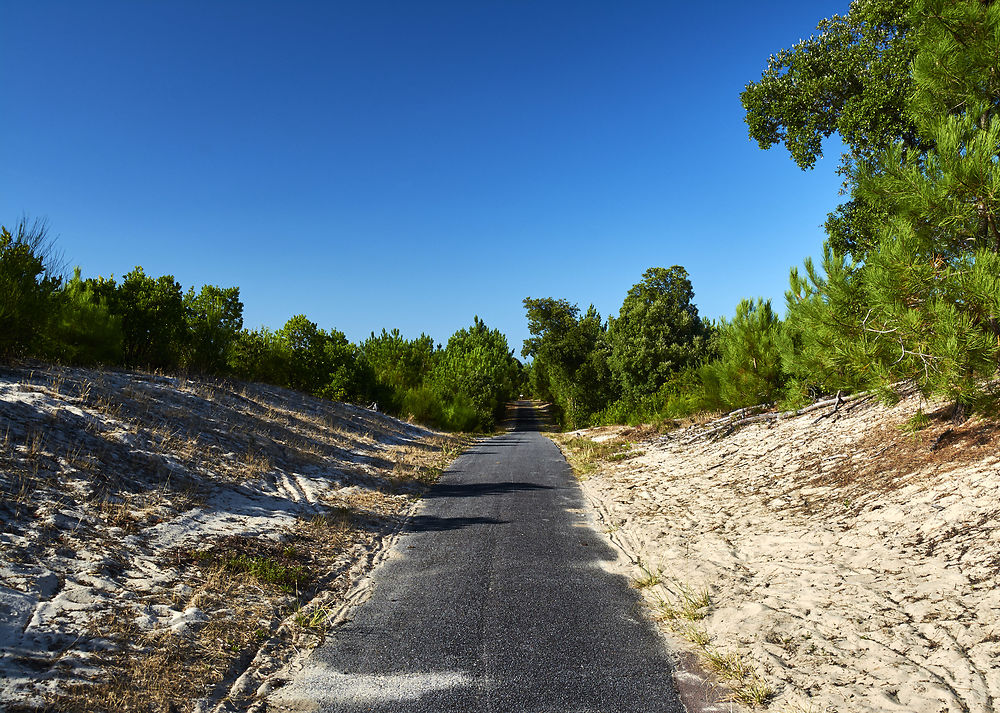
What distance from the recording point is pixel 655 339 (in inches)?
1345

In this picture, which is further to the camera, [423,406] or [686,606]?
[423,406]

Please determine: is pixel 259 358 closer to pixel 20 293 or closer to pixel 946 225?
pixel 20 293

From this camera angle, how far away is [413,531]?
327 inches

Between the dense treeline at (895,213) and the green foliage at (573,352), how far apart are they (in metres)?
27.4

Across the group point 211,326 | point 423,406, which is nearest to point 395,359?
point 423,406

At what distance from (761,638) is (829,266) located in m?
6.75

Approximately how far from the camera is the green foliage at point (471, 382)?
1708 inches

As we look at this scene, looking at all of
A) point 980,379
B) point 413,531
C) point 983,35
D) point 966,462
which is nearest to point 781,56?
point 983,35

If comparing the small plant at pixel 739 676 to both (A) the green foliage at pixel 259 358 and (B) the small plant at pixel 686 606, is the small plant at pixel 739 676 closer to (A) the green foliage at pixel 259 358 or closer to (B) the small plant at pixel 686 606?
(B) the small plant at pixel 686 606

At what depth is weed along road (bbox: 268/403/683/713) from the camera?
369cm

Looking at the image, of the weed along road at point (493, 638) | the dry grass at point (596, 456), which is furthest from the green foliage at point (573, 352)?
the weed along road at point (493, 638)

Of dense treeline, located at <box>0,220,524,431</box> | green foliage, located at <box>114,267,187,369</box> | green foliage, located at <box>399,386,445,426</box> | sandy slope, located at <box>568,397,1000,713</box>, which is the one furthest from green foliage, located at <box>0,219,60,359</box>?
green foliage, located at <box>399,386,445,426</box>

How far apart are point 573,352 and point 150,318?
33.7 m

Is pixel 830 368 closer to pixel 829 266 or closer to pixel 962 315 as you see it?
pixel 829 266
